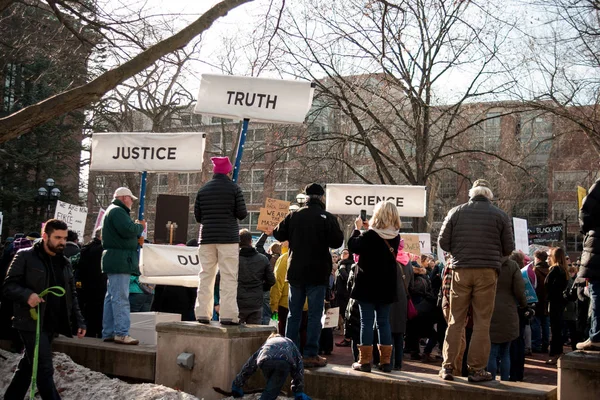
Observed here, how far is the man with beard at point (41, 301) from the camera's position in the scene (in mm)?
7223

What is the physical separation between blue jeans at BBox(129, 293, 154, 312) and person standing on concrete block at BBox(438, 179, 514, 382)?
587 centimetres

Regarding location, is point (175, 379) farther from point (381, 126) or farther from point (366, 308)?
point (381, 126)

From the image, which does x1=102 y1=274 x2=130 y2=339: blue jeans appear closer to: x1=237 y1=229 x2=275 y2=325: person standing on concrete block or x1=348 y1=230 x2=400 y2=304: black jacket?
x1=237 y1=229 x2=275 y2=325: person standing on concrete block

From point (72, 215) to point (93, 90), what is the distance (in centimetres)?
1165

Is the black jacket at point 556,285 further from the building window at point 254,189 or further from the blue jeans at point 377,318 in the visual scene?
the building window at point 254,189

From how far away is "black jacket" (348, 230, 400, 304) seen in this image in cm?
783

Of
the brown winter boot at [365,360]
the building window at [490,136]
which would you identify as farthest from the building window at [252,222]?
the brown winter boot at [365,360]

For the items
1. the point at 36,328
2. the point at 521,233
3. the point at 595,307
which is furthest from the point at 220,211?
the point at 521,233

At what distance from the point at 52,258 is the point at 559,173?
4493cm

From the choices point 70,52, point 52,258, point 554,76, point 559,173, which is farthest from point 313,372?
point 559,173

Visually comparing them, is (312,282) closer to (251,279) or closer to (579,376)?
(251,279)

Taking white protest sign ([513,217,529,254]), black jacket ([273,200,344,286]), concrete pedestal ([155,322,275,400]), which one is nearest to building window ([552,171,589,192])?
white protest sign ([513,217,529,254])

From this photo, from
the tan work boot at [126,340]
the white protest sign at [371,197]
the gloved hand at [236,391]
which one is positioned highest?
the white protest sign at [371,197]

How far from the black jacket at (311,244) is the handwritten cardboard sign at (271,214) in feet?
23.8
